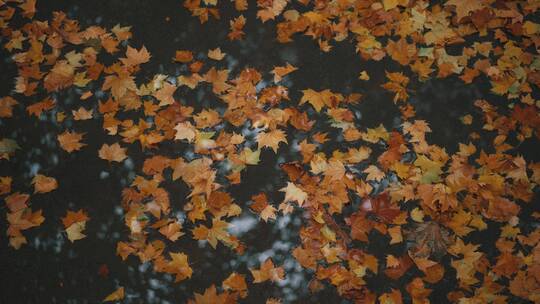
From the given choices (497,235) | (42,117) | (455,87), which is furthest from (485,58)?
(42,117)

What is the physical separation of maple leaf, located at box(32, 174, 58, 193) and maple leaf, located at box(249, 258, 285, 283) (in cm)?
168

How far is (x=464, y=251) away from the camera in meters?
2.92

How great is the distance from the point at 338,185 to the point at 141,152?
1.62m

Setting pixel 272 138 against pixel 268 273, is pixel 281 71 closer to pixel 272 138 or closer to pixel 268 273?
pixel 272 138

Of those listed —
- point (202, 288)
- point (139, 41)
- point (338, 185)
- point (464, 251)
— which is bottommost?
point (202, 288)

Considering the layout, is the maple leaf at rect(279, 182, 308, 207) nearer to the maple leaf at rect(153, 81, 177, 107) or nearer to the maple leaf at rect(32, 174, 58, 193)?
the maple leaf at rect(153, 81, 177, 107)

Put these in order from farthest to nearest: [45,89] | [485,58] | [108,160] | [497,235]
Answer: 1. [485,58]
2. [45,89]
3. [108,160]
4. [497,235]

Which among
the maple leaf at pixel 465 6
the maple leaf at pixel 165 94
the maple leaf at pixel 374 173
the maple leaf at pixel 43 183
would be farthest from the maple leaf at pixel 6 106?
the maple leaf at pixel 465 6

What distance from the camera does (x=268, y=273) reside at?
112 inches

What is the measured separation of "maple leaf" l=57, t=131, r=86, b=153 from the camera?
3.28m

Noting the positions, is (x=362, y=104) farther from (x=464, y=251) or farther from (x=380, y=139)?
(x=464, y=251)

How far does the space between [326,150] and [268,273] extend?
1102 mm

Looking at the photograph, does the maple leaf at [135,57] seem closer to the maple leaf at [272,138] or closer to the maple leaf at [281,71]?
the maple leaf at [281,71]

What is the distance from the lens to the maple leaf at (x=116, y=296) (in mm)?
2738
